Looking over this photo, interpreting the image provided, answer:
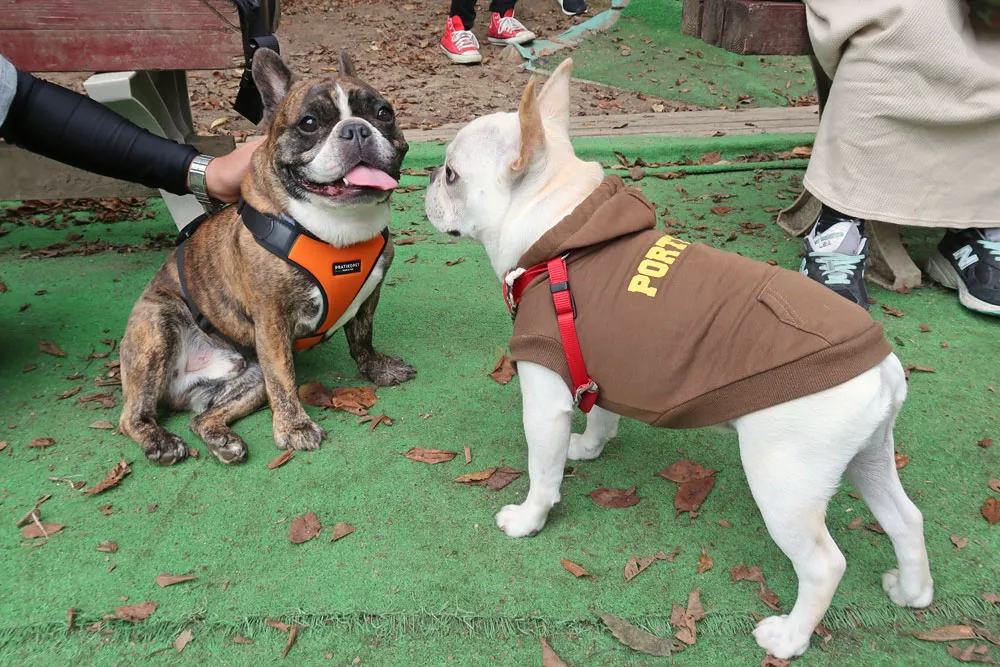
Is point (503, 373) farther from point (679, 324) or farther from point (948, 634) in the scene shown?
point (948, 634)

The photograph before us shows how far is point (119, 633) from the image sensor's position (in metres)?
1.89

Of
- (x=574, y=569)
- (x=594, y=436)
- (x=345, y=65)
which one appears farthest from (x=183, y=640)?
(x=345, y=65)

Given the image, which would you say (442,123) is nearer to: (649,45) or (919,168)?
(649,45)

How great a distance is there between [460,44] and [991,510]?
296 inches

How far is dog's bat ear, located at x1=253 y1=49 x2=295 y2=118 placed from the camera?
2.67 meters

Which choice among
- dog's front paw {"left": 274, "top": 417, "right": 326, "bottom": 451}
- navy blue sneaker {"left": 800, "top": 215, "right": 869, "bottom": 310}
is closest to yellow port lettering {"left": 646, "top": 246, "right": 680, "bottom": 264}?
dog's front paw {"left": 274, "top": 417, "right": 326, "bottom": 451}

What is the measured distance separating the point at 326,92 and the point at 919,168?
2.72 meters

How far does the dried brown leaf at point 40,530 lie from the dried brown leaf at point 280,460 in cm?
66

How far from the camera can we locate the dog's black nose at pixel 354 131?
2445mm

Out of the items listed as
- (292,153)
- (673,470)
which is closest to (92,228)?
(292,153)

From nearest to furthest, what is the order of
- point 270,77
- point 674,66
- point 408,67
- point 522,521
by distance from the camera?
point 522,521 < point 270,77 < point 674,66 < point 408,67

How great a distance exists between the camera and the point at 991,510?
2.23m

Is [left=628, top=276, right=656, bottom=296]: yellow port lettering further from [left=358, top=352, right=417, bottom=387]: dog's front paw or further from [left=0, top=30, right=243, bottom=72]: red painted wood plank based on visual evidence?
[left=0, top=30, right=243, bottom=72]: red painted wood plank

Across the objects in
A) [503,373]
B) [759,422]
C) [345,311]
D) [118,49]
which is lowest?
[503,373]
